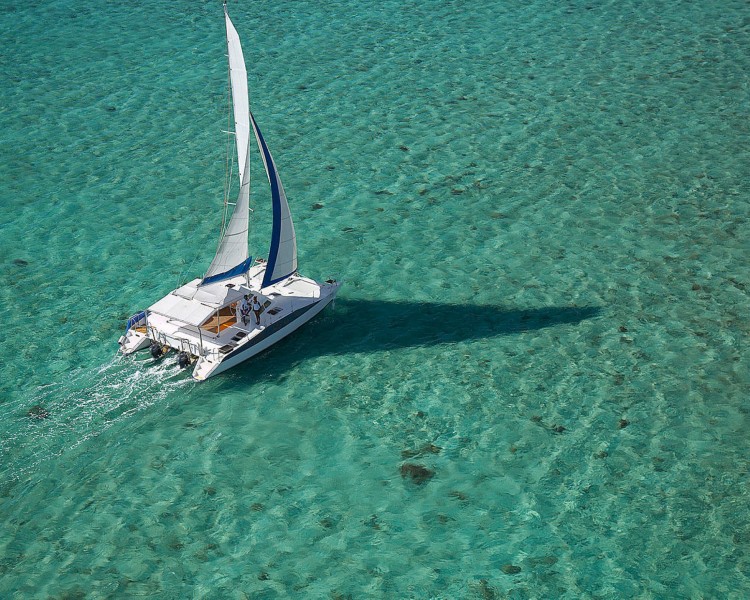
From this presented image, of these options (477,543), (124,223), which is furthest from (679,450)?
(124,223)

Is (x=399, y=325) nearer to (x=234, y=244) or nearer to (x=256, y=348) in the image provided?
(x=256, y=348)

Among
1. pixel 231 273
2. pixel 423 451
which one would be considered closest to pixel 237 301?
pixel 231 273

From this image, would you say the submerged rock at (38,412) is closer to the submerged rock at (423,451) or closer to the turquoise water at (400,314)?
the turquoise water at (400,314)

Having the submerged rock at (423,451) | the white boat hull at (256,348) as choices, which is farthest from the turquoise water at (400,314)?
the white boat hull at (256,348)

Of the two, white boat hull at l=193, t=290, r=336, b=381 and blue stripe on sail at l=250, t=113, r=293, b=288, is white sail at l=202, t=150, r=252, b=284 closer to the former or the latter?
blue stripe on sail at l=250, t=113, r=293, b=288

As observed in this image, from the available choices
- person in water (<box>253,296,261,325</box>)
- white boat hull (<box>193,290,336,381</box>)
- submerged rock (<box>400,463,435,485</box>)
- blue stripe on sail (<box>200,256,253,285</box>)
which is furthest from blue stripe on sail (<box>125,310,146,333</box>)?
submerged rock (<box>400,463,435,485</box>)
